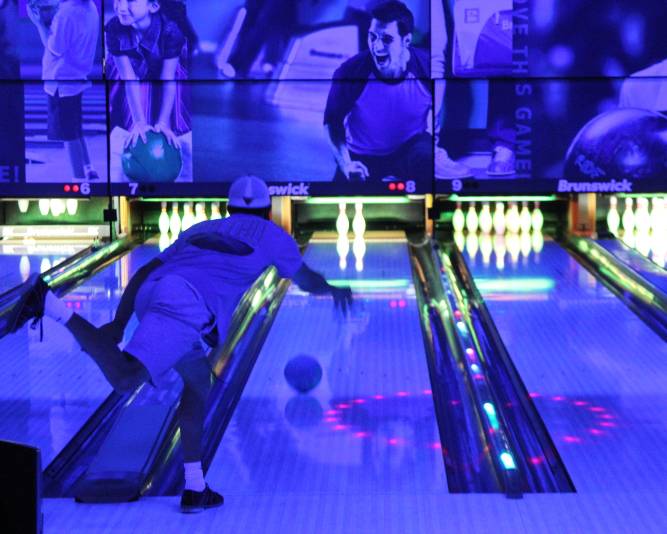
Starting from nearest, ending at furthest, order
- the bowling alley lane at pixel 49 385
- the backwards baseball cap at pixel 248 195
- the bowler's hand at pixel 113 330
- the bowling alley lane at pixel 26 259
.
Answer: the bowler's hand at pixel 113 330, the backwards baseball cap at pixel 248 195, the bowling alley lane at pixel 49 385, the bowling alley lane at pixel 26 259

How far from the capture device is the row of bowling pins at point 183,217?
8172 mm

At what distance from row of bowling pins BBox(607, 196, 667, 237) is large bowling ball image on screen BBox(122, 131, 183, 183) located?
9.04ft

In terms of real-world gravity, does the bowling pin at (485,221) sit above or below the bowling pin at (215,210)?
below

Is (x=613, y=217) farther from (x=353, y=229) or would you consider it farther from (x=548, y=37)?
(x=353, y=229)

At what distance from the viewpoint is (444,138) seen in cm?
766

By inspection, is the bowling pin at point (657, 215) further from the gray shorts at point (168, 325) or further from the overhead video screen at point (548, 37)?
the gray shorts at point (168, 325)

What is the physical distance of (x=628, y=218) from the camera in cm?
805

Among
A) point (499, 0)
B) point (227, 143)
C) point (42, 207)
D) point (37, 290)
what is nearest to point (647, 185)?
point (499, 0)

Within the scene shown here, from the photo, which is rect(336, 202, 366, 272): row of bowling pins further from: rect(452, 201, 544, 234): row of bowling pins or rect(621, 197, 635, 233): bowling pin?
rect(621, 197, 635, 233): bowling pin

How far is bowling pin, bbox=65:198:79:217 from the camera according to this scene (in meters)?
8.26

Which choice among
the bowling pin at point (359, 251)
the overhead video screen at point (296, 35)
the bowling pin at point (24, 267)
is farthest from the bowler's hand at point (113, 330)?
the overhead video screen at point (296, 35)

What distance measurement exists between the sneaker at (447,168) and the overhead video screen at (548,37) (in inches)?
19.3

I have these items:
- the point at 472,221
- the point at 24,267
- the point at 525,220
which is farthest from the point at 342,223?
the point at 24,267

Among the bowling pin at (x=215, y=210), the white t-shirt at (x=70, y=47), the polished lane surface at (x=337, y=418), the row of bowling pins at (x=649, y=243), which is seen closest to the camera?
the polished lane surface at (x=337, y=418)
